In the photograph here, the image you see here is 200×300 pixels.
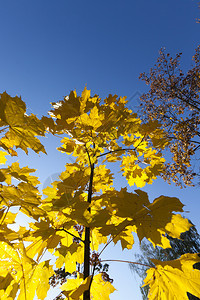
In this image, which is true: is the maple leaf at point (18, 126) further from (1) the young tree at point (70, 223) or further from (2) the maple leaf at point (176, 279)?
(2) the maple leaf at point (176, 279)

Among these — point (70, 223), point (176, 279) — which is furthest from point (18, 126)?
point (176, 279)

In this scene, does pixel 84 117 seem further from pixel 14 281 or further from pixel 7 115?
pixel 14 281

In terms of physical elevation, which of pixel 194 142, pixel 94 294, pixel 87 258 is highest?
pixel 194 142

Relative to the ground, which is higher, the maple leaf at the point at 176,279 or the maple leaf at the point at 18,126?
the maple leaf at the point at 18,126

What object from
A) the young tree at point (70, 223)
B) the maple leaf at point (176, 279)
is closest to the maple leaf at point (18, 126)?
the young tree at point (70, 223)

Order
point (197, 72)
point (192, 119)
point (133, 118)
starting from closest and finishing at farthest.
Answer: point (133, 118) < point (192, 119) < point (197, 72)

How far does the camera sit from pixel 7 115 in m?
0.79

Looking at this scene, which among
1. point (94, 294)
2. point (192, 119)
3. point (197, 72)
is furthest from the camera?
point (197, 72)

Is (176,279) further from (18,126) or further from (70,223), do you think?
(18,126)

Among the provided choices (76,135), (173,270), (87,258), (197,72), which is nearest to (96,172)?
(76,135)

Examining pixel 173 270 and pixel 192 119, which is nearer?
pixel 173 270

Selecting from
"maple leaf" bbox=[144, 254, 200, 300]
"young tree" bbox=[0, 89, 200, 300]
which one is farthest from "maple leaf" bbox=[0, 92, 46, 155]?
"maple leaf" bbox=[144, 254, 200, 300]

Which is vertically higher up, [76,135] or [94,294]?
[76,135]

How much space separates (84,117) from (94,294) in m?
1.01
